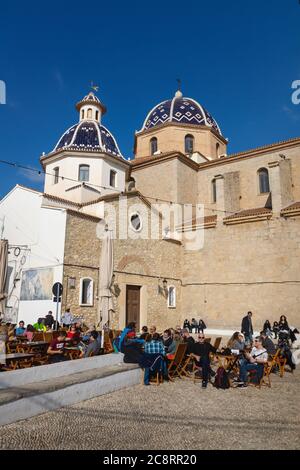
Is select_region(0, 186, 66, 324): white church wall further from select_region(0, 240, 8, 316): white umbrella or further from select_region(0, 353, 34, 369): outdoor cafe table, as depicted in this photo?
select_region(0, 353, 34, 369): outdoor cafe table

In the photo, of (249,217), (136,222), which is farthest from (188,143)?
(136,222)

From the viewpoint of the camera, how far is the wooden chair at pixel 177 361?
793cm

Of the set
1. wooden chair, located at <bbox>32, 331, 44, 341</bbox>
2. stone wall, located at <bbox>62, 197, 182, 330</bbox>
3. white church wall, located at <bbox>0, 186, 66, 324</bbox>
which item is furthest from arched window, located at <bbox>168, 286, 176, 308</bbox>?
wooden chair, located at <bbox>32, 331, 44, 341</bbox>

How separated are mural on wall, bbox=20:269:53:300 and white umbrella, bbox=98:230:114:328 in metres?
1.96

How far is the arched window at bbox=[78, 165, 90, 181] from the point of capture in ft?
62.1

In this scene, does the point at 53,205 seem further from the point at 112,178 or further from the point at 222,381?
the point at 222,381

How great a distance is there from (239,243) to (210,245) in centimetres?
161

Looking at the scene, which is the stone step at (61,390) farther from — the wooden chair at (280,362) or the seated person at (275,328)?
the seated person at (275,328)

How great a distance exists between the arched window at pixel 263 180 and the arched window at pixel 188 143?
5.48 m

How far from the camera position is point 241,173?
22969 millimetres

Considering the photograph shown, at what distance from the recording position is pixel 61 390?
574 cm

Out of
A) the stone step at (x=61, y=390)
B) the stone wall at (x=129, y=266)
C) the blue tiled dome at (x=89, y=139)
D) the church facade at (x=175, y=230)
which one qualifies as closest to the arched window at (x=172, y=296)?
the church facade at (x=175, y=230)

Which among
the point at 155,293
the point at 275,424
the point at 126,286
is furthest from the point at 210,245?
the point at 275,424

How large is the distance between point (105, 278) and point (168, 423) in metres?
9.54
